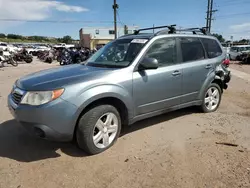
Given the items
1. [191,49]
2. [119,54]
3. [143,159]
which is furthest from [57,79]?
[191,49]

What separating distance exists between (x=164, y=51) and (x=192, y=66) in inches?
29.7

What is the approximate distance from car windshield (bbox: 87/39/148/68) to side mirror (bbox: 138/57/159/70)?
0.19 metres

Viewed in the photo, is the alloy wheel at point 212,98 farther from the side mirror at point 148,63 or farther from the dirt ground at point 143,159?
the side mirror at point 148,63

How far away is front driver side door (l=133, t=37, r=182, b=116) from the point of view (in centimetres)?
401

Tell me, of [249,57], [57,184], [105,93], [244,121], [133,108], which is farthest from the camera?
[249,57]

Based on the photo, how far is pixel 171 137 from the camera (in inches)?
167

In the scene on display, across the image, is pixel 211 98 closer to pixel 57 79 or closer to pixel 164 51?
pixel 164 51

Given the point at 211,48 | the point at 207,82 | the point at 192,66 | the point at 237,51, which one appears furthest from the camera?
the point at 237,51

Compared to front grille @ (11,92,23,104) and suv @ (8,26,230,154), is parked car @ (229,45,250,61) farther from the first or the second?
front grille @ (11,92,23,104)

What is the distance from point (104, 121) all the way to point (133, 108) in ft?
1.75

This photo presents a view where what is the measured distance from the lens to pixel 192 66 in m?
4.84

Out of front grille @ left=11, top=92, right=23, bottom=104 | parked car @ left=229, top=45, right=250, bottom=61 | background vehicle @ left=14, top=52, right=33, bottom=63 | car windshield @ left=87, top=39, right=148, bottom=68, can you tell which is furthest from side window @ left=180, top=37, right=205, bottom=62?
parked car @ left=229, top=45, right=250, bottom=61

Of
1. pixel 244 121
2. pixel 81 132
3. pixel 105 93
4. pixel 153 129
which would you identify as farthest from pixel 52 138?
pixel 244 121

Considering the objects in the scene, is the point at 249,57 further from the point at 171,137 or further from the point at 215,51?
the point at 171,137
